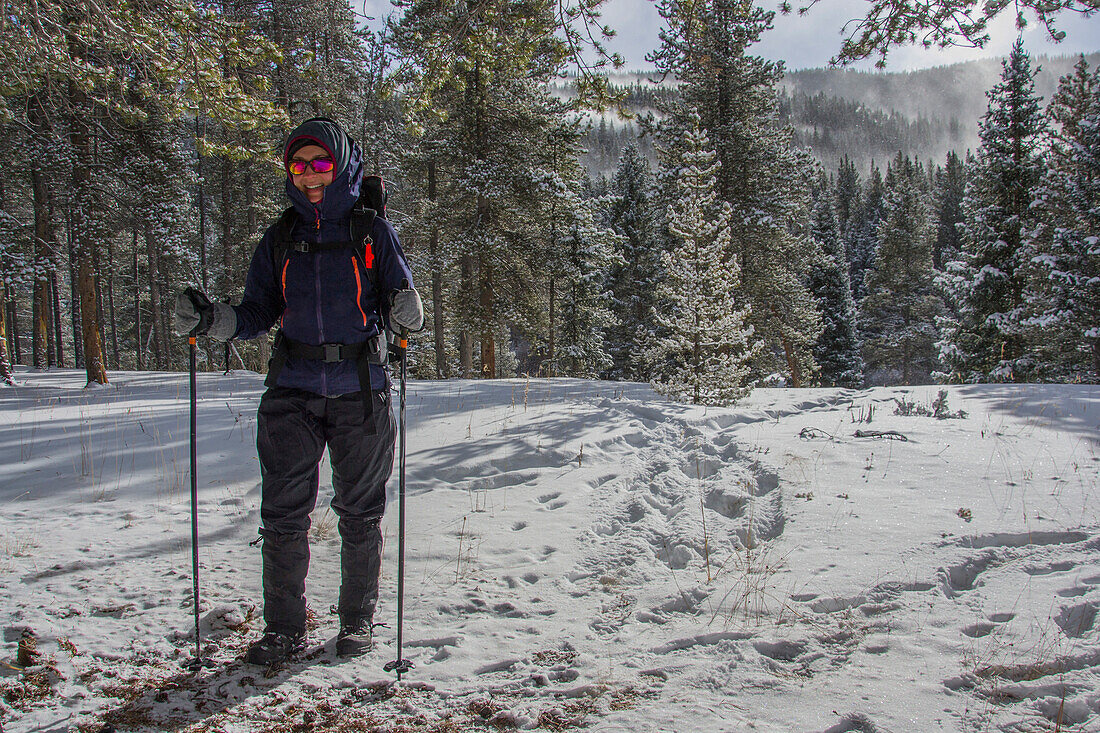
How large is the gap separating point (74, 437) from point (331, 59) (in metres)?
17.2

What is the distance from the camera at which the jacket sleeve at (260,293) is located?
2.96 meters

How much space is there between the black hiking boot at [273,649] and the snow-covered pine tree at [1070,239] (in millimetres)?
23830

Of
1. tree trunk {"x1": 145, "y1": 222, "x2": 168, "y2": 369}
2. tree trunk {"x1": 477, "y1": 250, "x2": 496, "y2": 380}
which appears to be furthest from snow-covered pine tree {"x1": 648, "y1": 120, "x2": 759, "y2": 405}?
tree trunk {"x1": 145, "y1": 222, "x2": 168, "y2": 369}

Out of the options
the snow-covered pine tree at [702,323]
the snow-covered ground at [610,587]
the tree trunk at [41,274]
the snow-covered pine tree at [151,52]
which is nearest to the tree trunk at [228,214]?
the tree trunk at [41,274]

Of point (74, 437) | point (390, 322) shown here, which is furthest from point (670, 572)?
point (74, 437)

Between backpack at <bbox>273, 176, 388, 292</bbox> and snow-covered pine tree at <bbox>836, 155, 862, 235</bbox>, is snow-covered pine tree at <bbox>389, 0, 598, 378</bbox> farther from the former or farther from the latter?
snow-covered pine tree at <bbox>836, 155, 862, 235</bbox>

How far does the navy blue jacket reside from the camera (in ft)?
9.25

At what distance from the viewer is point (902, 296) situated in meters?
43.4

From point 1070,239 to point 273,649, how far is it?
1020 inches

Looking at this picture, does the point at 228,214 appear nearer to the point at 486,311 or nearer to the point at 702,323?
the point at 486,311

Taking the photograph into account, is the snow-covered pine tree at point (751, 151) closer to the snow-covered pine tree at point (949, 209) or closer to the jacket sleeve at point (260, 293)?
the jacket sleeve at point (260, 293)

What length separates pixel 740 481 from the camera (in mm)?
5121

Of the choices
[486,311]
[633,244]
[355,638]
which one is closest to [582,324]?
[633,244]

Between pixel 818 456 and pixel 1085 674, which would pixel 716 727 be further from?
pixel 818 456
